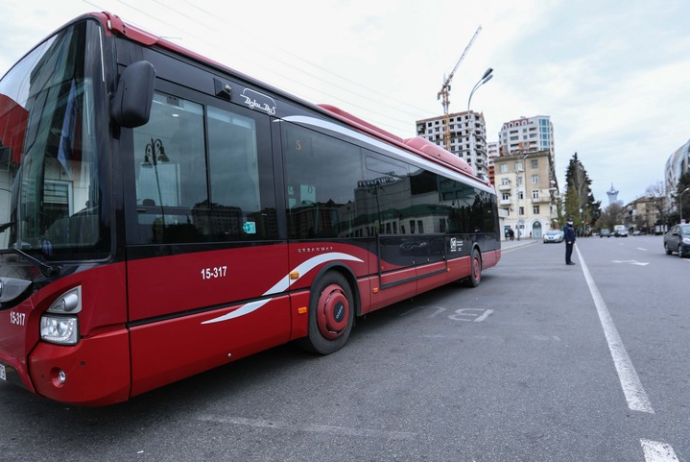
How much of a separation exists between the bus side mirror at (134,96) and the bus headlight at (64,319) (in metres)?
1.17

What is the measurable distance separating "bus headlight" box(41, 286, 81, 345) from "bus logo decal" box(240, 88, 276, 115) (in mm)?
2240

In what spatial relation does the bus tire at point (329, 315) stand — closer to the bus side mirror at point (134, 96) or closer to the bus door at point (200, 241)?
the bus door at point (200, 241)

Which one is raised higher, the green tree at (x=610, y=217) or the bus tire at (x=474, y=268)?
the green tree at (x=610, y=217)

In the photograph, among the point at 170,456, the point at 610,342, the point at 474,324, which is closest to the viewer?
the point at 170,456


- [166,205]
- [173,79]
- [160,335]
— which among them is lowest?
[160,335]

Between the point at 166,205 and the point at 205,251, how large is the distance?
47 cm

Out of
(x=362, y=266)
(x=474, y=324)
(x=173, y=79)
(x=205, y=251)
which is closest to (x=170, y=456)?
(x=205, y=251)

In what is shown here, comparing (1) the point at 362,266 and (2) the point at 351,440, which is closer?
(2) the point at 351,440

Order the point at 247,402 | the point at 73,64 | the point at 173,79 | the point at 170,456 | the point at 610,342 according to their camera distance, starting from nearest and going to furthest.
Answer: the point at 170,456, the point at 73,64, the point at 173,79, the point at 247,402, the point at 610,342

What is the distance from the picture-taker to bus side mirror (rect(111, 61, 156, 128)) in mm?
2674

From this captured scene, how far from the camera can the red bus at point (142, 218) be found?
8.63 feet

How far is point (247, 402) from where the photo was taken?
3445mm

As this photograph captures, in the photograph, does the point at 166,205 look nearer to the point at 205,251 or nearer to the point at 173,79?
the point at 205,251

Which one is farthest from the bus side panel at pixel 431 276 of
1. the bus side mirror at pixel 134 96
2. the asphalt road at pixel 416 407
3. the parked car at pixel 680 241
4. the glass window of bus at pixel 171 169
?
the parked car at pixel 680 241
